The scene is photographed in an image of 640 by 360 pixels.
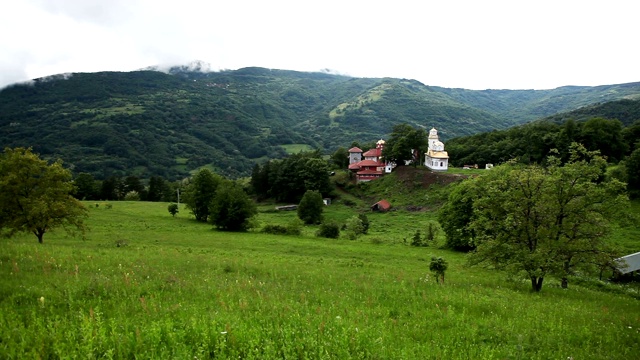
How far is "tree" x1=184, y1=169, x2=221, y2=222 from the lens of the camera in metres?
61.8

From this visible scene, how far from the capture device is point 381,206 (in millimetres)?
75938

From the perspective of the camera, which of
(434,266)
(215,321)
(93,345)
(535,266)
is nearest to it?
(93,345)

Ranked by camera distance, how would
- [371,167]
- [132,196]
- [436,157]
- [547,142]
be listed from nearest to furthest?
[547,142] → [436,157] → [132,196] → [371,167]

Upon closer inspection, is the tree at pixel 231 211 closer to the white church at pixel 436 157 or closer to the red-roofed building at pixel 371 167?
the red-roofed building at pixel 371 167

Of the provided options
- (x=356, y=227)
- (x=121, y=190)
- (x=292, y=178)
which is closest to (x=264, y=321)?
(x=356, y=227)

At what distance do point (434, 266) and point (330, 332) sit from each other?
540 inches

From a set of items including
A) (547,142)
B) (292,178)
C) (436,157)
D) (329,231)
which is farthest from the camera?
(292,178)

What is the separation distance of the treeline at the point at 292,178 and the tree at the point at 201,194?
28641 millimetres

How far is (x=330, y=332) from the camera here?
7.32m

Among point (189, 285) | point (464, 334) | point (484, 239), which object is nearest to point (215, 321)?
point (189, 285)

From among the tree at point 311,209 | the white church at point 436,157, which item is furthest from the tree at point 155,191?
the white church at point 436,157

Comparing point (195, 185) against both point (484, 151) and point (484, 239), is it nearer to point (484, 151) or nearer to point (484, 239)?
point (484, 239)

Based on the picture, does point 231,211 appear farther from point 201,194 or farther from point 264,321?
point 264,321

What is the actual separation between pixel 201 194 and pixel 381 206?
3735cm
